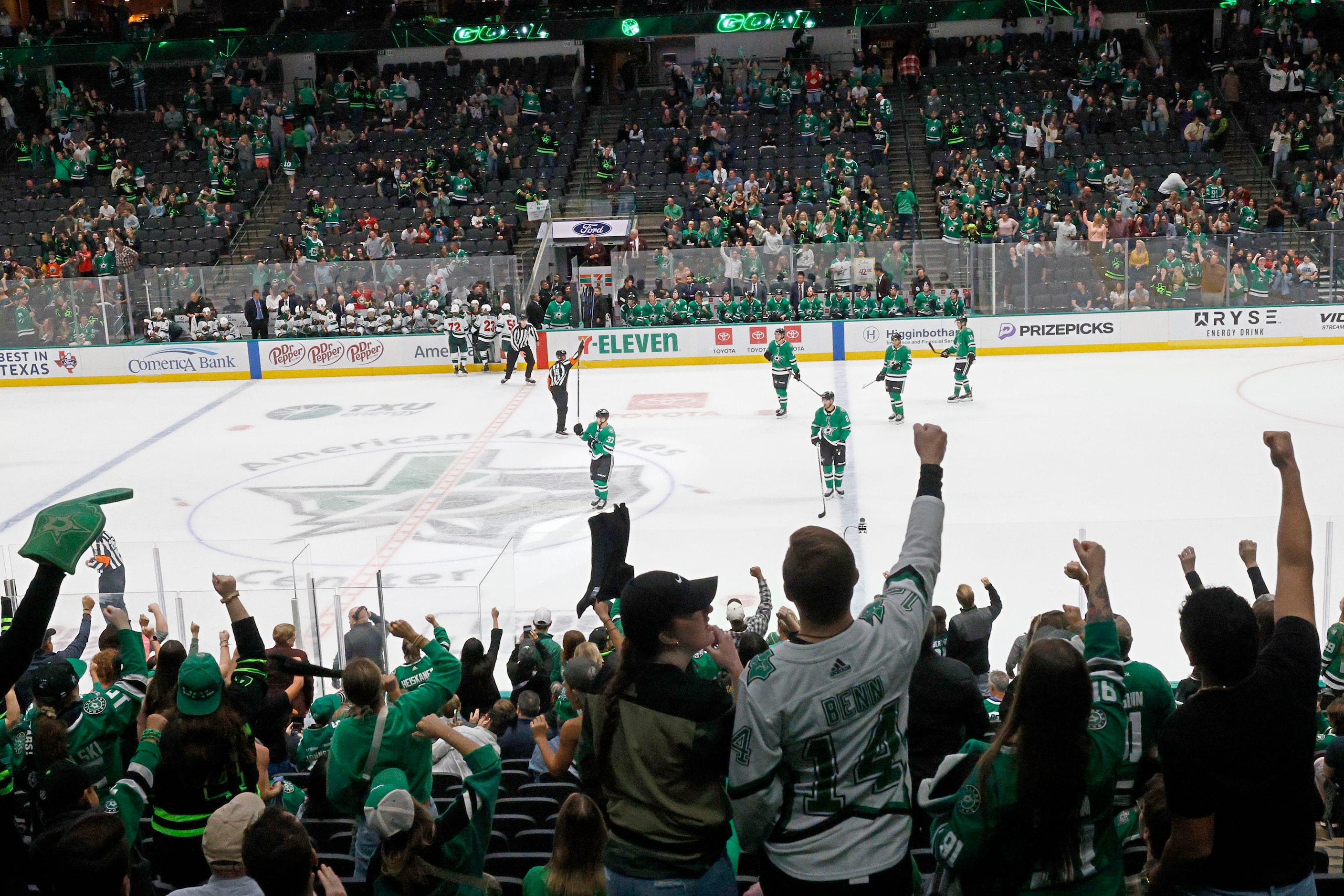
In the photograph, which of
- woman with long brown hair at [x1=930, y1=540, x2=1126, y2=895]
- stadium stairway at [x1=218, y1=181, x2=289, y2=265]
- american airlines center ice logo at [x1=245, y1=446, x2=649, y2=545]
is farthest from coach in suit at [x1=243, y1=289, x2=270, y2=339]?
woman with long brown hair at [x1=930, y1=540, x2=1126, y2=895]

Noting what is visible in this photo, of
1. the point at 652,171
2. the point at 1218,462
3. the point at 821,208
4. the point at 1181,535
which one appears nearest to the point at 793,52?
the point at 652,171

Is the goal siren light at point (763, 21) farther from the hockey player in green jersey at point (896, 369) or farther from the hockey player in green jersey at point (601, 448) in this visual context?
the hockey player in green jersey at point (601, 448)

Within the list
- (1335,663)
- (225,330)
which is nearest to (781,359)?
(225,330)

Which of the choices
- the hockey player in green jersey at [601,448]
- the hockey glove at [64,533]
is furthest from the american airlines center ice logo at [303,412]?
the hockey glove at [64,533]

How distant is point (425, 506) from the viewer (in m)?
14.5

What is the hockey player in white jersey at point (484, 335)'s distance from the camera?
931 inches

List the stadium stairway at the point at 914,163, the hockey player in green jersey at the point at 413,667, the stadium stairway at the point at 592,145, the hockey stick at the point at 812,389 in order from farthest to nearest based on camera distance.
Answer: the stadium stairway at the point at 592,145, the stadium stairway at the point at 914,163, the hockey stick at the point at 812,389, the hockey player in green jersey at the point at 413,667

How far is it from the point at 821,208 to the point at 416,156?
1019 centimetres

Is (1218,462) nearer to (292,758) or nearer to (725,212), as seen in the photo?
(292,758)

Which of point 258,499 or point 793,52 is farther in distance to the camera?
point 793,52

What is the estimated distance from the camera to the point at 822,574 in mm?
2740

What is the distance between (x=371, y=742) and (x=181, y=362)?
22.0 metres

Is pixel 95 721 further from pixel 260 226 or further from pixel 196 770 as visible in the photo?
pixel 260 226

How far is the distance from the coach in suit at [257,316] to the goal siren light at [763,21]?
1481cm
